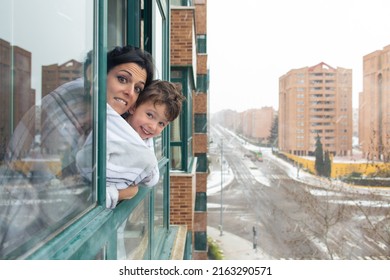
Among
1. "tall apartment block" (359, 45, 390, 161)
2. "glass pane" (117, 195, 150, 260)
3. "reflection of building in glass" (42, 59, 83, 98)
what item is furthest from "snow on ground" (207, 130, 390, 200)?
"reflection of building in glass" (42, 59, 83, 98)

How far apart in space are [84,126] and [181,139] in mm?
2751

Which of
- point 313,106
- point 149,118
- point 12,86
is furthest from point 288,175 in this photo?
point 12,86

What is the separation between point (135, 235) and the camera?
1215 mm

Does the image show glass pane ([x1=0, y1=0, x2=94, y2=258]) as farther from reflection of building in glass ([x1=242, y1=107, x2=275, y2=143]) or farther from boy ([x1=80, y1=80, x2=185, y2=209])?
reflection of building in glass ([x1=242, y1=107, x2=275, y2=143])

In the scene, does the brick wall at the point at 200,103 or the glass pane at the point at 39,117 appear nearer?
the glass pane at the point at 39,117

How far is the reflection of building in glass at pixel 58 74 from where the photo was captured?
0.53m

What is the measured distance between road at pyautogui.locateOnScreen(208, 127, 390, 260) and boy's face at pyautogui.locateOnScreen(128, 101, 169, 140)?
6.81m

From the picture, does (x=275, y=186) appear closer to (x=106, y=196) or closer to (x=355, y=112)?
(x=355, y=112)

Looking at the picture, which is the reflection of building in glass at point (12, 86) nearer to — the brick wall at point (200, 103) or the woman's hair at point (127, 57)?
the woman's hair at point (127, 57)

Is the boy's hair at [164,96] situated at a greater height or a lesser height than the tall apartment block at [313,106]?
lesser

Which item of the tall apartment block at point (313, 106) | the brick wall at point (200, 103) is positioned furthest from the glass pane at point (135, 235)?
the tall apartment block at point (313, 106)

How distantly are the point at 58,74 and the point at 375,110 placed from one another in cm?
815

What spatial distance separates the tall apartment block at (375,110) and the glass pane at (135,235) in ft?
18.5

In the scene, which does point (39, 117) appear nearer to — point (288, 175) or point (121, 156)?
point (121, 156)
